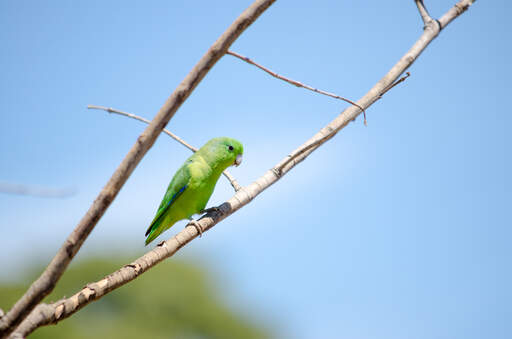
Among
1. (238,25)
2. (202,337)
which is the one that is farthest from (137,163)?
(202,337)

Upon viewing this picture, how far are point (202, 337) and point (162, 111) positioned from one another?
2937 centimetres

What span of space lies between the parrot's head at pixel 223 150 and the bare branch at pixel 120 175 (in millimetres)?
3742

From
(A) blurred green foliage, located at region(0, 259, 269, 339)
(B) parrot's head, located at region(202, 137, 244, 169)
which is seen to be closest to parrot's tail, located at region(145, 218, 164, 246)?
(B) parrot's head, located at region(202, 137, 244, 169)

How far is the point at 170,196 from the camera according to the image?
6242mm

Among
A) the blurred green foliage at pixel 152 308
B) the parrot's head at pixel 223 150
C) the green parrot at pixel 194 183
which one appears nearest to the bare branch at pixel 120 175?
the green parrot at pixel 194 183

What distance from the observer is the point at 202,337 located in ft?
97.4

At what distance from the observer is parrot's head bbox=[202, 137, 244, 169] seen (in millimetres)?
6406

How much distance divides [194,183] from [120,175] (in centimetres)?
367

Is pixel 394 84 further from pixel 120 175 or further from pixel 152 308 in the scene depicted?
pixel 152 308

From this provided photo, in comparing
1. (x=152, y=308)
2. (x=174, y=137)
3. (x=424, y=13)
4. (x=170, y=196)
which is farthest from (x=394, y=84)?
(x=152, y=308)

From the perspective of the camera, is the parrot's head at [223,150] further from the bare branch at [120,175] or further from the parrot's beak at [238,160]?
the bare branch at [120,175]

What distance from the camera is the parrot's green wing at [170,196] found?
245 inches

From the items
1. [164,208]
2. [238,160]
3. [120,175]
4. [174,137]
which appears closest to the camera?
[120,175]

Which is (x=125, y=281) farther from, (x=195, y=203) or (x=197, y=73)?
(x=195, y=203)
